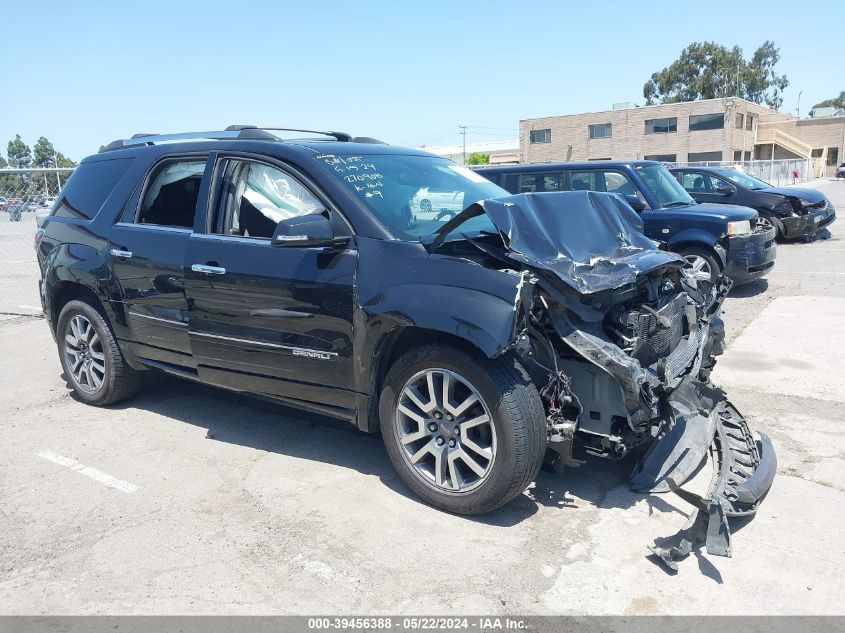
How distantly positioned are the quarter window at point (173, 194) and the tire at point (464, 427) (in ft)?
6.80

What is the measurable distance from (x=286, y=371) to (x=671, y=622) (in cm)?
249

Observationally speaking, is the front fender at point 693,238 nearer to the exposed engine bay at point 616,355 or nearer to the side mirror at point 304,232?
the exposed engine bay at point 616,355

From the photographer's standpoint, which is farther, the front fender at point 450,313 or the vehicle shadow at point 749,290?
the vehicle shadow at point 749,290

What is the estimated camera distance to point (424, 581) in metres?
3.13

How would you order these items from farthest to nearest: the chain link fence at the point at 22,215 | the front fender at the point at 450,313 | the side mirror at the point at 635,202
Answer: the chain link fence at the point at 22,215, the side mirror at the point at 635,202, the front fender at the point at 450,313

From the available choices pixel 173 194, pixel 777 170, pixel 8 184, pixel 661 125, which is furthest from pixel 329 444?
pixel 661 125

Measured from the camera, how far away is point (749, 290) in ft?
32.8

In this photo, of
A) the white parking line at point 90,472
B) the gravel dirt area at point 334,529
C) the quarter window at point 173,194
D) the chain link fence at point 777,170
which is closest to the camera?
the gravel dirt area at point 334,529

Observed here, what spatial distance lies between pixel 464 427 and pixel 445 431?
134mm

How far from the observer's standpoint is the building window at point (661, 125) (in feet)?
184

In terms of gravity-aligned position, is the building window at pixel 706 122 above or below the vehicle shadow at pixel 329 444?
above

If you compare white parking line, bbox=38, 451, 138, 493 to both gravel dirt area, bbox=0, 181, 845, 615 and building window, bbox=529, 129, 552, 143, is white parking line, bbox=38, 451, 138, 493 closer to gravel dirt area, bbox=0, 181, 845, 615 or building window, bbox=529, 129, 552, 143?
gravel dirt area, bbox=0, 181, 845, 615

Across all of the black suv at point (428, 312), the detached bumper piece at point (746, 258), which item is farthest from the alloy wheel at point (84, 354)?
the detached bumper piece at point (746, 258)

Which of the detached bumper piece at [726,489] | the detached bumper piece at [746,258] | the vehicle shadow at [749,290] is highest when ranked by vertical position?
the detached bumper piece at [746,258]
